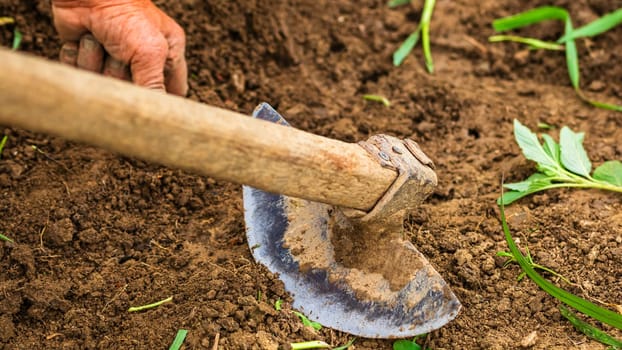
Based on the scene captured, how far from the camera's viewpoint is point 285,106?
295 cm

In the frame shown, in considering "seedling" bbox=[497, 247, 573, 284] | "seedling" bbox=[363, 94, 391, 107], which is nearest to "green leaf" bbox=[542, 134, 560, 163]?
"seedling" bbox=[497, 247, 573, 284]

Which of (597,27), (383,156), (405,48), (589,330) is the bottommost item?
(405,48)

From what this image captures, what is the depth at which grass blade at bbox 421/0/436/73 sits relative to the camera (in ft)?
10.7

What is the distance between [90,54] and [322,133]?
2.94ft

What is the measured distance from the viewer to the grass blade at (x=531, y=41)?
3.28 metres

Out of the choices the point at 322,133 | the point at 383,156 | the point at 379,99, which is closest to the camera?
the point at 383,156

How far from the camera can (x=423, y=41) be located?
3330 millimetres

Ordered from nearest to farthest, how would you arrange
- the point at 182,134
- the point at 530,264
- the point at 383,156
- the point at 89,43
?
the point at 182,134 < the point at 383,156 < the point at 530,264 < the point at 89,43

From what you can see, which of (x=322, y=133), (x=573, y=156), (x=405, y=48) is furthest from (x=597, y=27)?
(x=322, y=133)

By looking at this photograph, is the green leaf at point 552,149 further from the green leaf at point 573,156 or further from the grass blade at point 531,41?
the grass blade at point 531,41

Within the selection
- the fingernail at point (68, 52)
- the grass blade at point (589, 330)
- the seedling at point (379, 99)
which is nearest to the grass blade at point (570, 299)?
the grass blade at point (589, 330)

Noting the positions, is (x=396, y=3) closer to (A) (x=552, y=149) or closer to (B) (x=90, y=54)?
(A) (x=552, y=149)

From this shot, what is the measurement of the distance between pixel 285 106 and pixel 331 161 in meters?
1.16

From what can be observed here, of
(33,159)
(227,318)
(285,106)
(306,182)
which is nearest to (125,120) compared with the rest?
(306,182)
